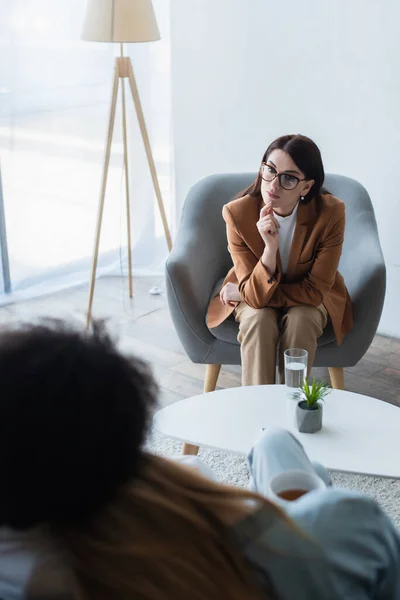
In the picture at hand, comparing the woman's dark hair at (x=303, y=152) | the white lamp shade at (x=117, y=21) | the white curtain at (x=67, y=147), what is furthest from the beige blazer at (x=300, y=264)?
the white curtain at (x=67, y=147)

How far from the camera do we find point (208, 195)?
2924 mm

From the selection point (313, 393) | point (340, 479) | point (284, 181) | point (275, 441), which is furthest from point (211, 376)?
point (275, 441)

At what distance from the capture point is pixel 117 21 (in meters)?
3.06

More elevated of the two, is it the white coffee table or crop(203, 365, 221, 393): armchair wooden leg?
the white coffee table

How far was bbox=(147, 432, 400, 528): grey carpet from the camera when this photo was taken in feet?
7.36

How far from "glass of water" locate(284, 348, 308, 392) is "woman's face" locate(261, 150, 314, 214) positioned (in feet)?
2.03

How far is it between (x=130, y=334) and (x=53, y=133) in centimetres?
109

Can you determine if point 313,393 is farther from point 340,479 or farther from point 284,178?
point 284,178

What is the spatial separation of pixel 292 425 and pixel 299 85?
5.84ft

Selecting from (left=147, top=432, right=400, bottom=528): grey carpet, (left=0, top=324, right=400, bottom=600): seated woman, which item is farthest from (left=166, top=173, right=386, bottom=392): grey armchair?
(left=0, top=324, right=400, bottom=600): seated woman

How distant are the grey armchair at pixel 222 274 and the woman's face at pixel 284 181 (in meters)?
0.34

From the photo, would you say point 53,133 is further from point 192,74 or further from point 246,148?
point 246,148

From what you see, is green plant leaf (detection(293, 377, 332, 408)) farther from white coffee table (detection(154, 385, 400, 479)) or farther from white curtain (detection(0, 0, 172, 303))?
white curtain (detection(0, 0, 172, 303))

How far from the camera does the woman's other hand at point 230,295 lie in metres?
2.59
